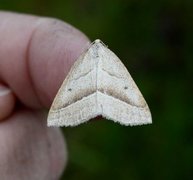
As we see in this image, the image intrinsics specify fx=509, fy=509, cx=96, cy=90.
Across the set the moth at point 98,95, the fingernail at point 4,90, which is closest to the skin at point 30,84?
the fingernail at point 4,90

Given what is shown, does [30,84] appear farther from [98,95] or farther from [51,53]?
[98,95]

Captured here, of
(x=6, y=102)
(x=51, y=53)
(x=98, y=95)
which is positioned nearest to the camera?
(x=98, y=95)

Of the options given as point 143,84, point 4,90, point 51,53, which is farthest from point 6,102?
point 143,84

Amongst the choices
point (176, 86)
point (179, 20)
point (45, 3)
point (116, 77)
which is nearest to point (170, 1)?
point (179, 20)

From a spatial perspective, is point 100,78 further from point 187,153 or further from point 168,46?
point 168,46

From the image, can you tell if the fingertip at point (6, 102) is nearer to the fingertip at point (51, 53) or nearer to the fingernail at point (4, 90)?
the fingernail at point (4, 90)

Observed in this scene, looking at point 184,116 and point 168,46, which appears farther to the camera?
point 168,46
